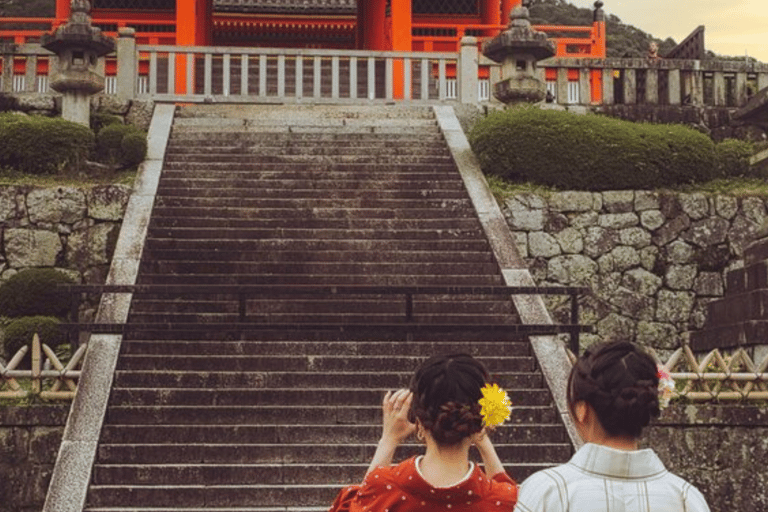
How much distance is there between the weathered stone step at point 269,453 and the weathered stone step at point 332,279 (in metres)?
2.59

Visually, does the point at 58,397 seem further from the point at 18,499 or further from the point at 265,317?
the point at 265,317

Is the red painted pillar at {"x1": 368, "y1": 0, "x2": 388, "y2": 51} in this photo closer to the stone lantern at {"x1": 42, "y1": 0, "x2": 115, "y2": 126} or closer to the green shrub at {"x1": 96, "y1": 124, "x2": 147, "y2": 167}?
the stone lantern at {"x1": 42, "y1": 0, "x2": 115, "y2": 126}

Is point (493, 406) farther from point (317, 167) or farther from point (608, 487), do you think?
point (317, 167)

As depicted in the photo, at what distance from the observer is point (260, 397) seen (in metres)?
9.14

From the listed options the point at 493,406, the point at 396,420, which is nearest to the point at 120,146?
the point at 396,420

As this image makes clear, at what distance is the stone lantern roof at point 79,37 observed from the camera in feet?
47.8

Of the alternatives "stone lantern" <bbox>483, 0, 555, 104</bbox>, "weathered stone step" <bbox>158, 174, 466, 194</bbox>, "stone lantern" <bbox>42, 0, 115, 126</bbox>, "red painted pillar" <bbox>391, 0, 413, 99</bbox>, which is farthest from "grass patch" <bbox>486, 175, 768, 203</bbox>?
"red painted pillar" <bbox>391, 0, 413, 99</bbox>

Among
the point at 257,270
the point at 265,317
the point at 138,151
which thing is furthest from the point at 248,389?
the point at 138,151

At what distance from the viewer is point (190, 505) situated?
7.95m

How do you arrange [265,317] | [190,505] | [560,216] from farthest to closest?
[560,216] → [265,317] → [190,505]

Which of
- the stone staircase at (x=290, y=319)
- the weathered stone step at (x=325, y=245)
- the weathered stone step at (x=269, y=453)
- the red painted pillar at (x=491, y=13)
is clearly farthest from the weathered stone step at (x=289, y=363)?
the red painted pillar at (x=491, y=13)

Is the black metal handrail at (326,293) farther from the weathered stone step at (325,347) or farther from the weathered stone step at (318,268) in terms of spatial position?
the weathered stone step at (318,268)

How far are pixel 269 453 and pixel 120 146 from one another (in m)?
5.90

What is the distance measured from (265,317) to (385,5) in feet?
39.5
